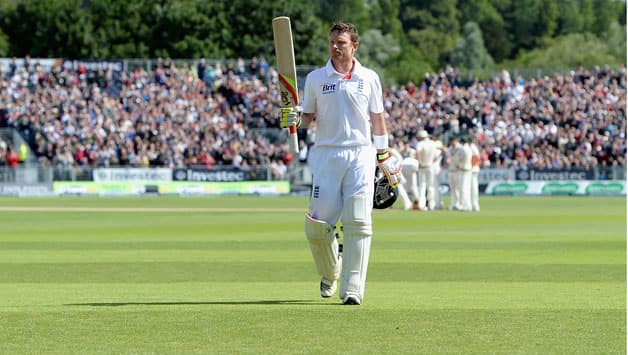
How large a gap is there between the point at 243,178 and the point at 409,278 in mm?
37804

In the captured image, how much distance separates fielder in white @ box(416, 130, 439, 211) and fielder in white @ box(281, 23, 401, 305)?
1019 inches

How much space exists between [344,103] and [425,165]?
85.9ft

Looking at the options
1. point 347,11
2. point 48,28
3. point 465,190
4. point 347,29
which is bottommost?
point 465,190

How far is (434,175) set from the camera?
37.4 m

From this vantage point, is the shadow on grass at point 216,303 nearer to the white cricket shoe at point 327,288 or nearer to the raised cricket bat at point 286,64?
the white cricket shoe at point 327,288

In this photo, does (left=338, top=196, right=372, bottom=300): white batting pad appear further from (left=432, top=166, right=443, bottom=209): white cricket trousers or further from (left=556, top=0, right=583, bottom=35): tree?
(left=556, top=0, right=583, bottom=35): tree

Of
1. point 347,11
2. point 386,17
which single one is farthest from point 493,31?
point 347,11

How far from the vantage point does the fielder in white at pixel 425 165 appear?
37188 millimetres

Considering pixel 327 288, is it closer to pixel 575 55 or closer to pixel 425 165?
pixel 425 165

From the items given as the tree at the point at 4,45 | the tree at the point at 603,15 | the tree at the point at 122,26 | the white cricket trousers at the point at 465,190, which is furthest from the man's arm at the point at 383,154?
the tree at the point at 603,15

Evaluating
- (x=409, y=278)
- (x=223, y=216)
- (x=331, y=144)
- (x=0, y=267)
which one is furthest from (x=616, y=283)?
(x=223, y=216)

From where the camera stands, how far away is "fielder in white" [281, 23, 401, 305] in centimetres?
1119

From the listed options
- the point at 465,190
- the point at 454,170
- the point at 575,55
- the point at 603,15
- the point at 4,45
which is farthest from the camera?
the point at 603,15

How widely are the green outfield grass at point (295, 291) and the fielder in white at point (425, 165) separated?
27.4 feet
